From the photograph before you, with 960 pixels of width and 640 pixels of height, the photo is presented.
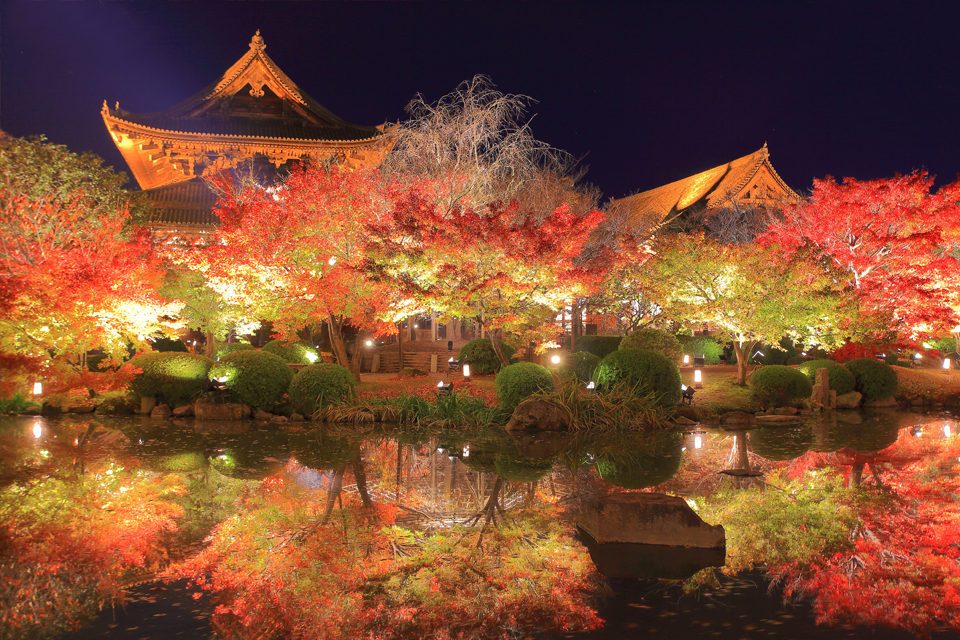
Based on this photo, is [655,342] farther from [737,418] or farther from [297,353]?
[297,353]

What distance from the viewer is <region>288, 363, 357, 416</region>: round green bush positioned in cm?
1516

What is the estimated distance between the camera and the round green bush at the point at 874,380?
1797 cm

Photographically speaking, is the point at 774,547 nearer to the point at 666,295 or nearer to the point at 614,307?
the point at 666,295

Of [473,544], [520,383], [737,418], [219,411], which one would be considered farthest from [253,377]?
[737,418]

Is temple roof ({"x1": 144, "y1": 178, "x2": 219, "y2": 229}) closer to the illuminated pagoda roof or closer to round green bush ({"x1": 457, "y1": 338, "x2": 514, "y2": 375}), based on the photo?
round green bush ({"x1": 457, "y1": 338, "x2": 514, "y2": 375})

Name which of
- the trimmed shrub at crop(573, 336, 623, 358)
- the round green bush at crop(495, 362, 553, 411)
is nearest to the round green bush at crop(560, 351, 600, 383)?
the round green bush at crop(495, 362, 553, 411)

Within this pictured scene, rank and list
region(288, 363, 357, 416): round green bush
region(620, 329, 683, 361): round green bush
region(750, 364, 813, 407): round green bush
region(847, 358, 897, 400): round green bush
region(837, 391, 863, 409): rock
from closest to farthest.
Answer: region(288, 363, 357, 416): round green bush
region(750, 364, 813, 407): round green bush
region(837, 391, 863, 409): rock
region(847, 358, 897, 400): round green bush
region(620, 329, 683, 361): round green bush

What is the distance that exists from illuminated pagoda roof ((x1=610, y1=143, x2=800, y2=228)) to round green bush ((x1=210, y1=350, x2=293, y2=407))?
21.6m

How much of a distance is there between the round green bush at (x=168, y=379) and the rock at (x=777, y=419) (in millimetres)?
12709

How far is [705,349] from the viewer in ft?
86.5

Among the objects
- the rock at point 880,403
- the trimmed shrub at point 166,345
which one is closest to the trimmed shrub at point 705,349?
the rock at point 880,403

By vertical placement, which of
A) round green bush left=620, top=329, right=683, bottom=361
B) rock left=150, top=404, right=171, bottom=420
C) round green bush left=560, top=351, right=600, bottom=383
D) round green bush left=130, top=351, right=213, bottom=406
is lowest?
rock left=150, top=404, right=171, bottom=420

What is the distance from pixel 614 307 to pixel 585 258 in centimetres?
231

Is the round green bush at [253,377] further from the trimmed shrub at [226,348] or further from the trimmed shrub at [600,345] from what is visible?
the trimmed shrub at [600,345]
